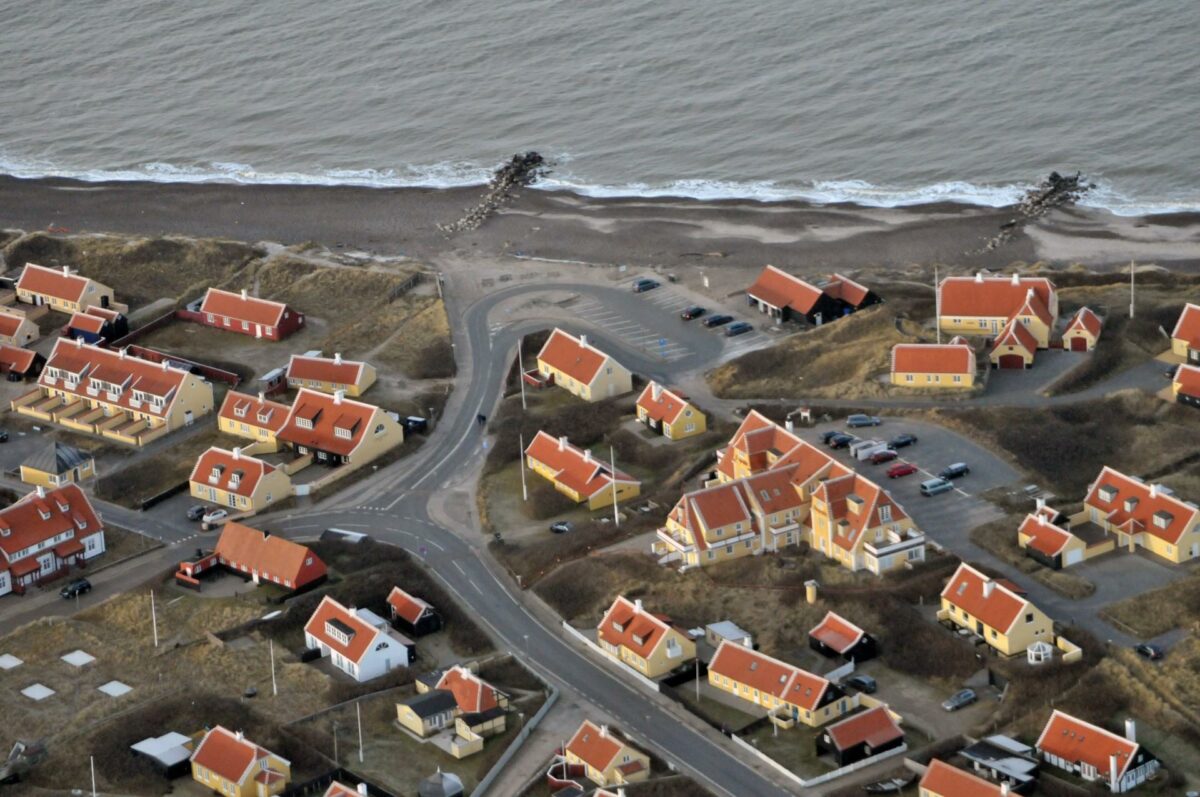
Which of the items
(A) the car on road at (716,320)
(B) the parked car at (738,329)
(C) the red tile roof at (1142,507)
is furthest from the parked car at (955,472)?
(A) the car on road at (716,320)

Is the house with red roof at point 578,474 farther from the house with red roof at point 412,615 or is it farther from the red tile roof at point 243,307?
the red tile roof at point 243,307

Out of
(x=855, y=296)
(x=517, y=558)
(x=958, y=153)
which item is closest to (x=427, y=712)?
(x=517, y=558)

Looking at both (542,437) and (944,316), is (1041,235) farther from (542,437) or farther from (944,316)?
(542,437)

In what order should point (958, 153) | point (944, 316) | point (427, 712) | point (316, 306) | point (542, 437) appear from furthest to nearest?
point (958, 153)
point (316, 306)
point (944, 316)
point (542, 437)
point (427, 712)

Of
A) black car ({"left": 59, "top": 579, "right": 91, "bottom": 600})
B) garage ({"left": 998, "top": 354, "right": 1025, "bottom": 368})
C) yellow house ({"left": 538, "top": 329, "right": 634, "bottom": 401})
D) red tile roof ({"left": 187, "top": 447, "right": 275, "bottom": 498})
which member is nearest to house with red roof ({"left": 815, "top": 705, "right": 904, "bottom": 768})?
garage ({"left": 998, "top": 354, "right": 1025, "bottom": 368})

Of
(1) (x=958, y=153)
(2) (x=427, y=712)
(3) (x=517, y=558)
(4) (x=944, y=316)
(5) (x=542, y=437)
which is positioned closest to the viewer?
(2) (x=427, y=712)

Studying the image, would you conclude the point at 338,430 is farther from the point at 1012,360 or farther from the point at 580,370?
the point at 1012,360
